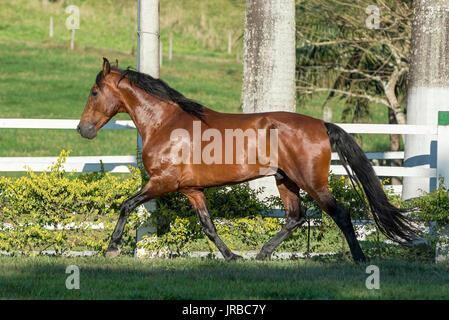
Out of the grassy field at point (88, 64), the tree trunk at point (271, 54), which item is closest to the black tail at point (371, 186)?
the tree trunk at point (271, 54)

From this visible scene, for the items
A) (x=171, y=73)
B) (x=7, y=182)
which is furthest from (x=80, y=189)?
(x=171, y=73)

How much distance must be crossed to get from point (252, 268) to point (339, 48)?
35.3 feet

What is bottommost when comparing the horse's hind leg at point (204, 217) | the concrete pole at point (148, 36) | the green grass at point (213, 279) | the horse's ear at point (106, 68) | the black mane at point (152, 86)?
the green grass at point (213, 279)

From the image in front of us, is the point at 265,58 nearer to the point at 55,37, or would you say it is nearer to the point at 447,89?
the point at 447,89

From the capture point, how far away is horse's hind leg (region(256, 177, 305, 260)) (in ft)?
22.1

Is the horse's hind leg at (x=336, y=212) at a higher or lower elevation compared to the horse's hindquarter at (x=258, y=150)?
lower

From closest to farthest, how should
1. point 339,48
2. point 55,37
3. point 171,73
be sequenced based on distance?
point 339,48 < point 171,73 < point 55,37

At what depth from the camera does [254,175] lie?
6359 millimetres

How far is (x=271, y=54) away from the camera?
8812 mm

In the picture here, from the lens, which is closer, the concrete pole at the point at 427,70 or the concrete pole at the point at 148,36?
the concrete pole at the point at 148,36

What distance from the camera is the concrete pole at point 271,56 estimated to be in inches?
345

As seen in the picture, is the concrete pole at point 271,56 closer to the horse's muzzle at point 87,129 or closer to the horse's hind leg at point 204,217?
the horse's hind leg at point 204,217

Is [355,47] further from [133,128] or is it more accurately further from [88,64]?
[88,64]

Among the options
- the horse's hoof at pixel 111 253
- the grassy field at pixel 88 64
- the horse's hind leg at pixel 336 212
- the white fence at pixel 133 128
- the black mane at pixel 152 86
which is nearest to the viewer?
the horse's hind leg at pixel 336 212
